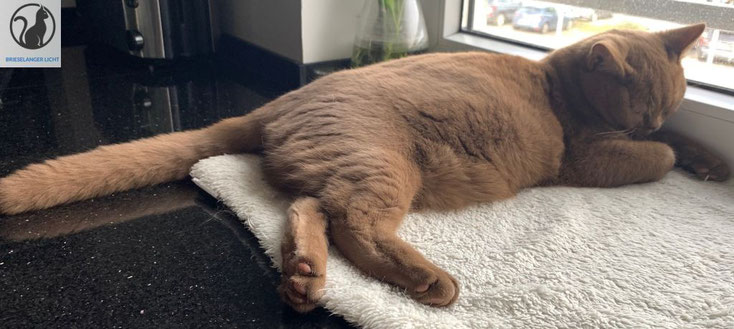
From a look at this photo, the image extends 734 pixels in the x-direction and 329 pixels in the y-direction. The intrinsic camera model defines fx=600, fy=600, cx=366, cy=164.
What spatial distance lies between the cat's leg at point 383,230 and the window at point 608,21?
0.78 m

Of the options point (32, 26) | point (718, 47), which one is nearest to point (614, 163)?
point (718, 47)

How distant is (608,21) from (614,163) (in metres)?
0.47

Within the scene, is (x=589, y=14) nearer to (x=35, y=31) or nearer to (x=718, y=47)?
(x=718, y=47)

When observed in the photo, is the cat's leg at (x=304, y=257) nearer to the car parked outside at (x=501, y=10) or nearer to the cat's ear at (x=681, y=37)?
the cat's ear at (x=681, y=37)

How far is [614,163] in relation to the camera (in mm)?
1198

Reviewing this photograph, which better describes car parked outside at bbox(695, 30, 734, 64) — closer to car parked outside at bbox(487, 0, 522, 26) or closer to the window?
the window

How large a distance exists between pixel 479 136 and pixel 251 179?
431mm

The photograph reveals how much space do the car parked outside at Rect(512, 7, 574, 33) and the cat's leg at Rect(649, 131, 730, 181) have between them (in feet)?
1.44

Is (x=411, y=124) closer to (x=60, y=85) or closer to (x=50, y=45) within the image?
(x=60, y=85)

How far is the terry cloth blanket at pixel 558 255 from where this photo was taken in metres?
0.78

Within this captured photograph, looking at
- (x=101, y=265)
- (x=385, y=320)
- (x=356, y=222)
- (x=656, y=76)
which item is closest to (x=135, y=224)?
(x=101, y=265)

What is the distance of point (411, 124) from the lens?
3.49 feet

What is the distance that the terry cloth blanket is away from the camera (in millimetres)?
783

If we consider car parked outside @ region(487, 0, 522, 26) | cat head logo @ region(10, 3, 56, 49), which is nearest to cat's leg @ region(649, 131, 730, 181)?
car parked outside @ region(487, 0, 522, 26)
